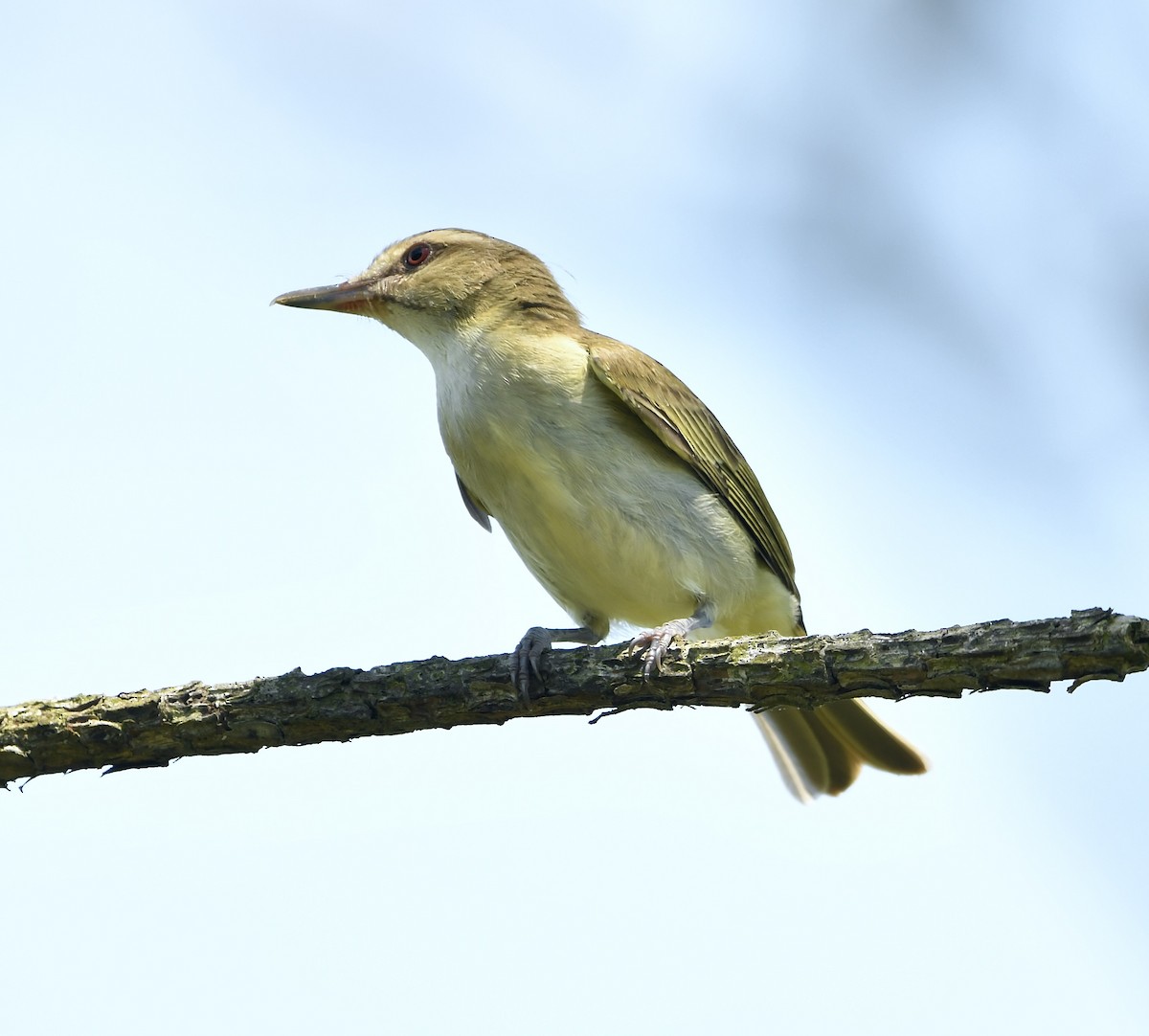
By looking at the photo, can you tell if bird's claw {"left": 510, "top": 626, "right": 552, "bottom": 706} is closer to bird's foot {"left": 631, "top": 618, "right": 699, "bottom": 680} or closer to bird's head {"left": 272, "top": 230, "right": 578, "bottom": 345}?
bird's foot {"left": 631, "top": 618, "right": 699, "bottom": 680}

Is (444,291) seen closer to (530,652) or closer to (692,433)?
(692,433)

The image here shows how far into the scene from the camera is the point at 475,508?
6531mm

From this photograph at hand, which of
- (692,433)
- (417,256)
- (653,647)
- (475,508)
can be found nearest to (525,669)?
(653,647)

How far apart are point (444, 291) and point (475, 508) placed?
112 cm

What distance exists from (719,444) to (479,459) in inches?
→ 49.3

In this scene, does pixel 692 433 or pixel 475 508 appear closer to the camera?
pixel 692 433

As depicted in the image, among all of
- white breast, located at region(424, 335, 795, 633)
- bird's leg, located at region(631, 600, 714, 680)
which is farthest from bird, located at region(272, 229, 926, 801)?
bird's leg, located at region(631, 600, 714, 680)

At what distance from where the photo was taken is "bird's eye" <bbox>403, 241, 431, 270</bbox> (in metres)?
6.59

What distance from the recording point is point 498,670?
426cm

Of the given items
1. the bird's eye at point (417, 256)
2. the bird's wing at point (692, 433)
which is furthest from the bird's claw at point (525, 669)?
the bird's eye at point (417, 256)

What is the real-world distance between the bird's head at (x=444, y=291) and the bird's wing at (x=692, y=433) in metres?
0.46

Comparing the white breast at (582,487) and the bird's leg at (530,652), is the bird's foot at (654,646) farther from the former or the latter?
the white breast at (582,487)

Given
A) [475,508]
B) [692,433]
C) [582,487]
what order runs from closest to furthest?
1. [582,487]
2. [692,433]
3. [475,508]

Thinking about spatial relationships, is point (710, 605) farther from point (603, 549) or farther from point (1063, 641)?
point (1063, 641)
